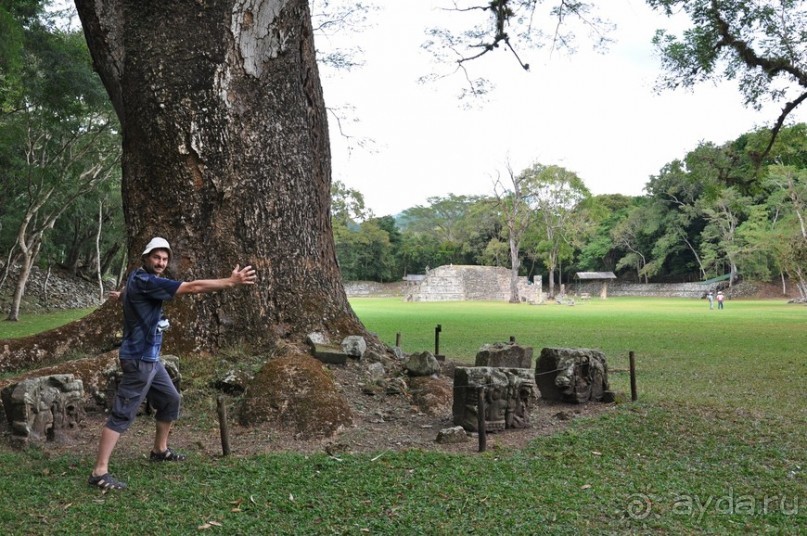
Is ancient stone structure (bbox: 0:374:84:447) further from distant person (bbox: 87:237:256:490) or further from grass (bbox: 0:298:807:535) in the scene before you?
distant person (bbox: 87:237:256:490)

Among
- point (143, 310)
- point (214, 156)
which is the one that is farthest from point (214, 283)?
point (214, 156)

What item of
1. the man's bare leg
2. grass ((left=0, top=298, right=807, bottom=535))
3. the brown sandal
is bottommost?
grass ((left=0, top=298, right=807, bottom=535))

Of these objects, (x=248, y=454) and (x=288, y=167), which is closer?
(x=248, y=454)

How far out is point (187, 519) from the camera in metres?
3.54

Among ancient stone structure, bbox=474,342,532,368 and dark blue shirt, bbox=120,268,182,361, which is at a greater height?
dark blue shirt, bbox=120,268,182,361

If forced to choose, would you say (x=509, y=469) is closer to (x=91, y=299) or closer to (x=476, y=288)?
(x=91, y=299)

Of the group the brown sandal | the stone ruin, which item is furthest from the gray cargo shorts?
the stone ruin

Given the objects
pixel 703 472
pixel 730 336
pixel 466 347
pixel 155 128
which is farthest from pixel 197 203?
pixel 730 336

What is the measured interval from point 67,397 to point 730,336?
15959mm

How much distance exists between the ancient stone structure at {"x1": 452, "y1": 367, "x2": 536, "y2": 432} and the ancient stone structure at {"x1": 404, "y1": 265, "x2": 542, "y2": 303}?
148ft

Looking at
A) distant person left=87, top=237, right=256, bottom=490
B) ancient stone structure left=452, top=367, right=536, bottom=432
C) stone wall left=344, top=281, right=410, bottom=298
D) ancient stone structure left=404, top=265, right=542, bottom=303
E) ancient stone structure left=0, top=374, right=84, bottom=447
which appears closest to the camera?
distant person left=87, top=237, right=256, bottom=490

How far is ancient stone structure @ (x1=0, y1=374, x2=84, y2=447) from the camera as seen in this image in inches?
191

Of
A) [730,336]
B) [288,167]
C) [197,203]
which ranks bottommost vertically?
[730,336]

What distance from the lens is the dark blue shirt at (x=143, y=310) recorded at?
4.13 meters
